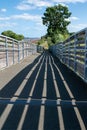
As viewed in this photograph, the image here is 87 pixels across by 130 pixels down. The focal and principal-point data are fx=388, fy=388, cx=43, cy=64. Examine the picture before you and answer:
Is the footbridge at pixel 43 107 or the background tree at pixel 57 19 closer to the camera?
the footbridge at pixel 43 107

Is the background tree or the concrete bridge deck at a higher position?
the background tree

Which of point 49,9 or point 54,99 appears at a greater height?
point 49,9

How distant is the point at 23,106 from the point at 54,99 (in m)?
0.99

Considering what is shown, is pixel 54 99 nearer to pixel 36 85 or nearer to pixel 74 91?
pixel 74 91

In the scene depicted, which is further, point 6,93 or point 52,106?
point 6,93

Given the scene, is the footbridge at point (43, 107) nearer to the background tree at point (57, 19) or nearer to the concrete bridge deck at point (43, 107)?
the concrete bridge deck at point (43, 107)

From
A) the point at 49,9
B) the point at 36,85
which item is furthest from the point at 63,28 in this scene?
the point at 36,85

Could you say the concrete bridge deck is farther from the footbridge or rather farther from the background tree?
the background tree

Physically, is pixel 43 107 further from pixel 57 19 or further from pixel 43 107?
pixel 57 19

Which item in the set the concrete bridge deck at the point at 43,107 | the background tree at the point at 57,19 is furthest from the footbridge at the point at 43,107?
the background tree at the point at 57,19

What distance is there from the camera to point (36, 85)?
1029 centimetres

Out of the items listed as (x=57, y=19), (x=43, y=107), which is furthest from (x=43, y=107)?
(x=57, y=19)

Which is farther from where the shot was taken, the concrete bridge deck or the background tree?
the background tree

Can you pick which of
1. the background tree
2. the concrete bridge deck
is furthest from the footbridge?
the background tree
